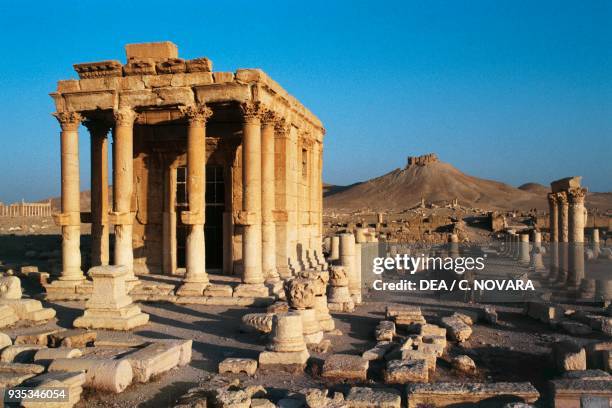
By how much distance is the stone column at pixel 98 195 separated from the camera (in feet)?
57.9

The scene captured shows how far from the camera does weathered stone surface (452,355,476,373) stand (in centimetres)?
913

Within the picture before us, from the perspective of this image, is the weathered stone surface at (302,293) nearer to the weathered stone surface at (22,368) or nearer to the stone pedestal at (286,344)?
the stone pedestal at (286,344)

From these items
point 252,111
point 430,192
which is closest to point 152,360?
point 252,111

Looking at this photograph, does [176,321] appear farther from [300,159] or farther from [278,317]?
[300,159]

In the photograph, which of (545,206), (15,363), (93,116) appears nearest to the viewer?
(15,363)

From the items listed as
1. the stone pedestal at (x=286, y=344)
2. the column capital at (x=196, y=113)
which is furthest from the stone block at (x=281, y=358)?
the column capital at (x=196, y=113)

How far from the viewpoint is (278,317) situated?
9.54m

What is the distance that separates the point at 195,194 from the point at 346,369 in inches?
309

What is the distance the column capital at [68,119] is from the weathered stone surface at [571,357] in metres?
13.9

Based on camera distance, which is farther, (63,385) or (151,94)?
(151,94)

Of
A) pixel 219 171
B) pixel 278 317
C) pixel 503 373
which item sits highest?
pixel 219 171

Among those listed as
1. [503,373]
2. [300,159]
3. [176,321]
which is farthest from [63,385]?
[300,159]

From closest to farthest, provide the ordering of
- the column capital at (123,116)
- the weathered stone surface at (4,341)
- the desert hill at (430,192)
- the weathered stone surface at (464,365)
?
1. the weathered stone surface at (464,365)
2. the weathered stone surface at (4,341)
3. the column capital at (123,116)
4. the desert hill at (430,192)

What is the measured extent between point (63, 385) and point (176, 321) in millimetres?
5288
